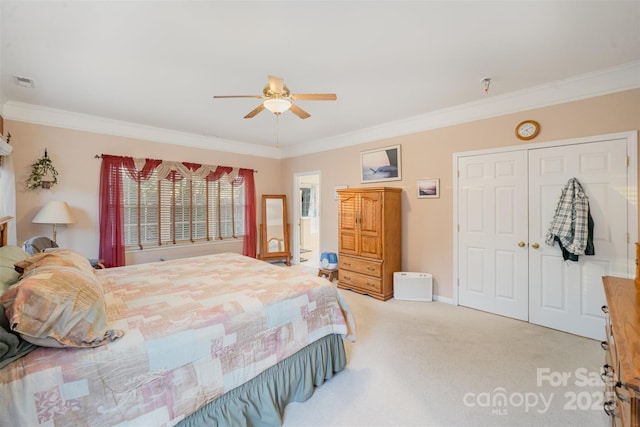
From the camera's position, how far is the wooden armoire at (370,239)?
383 centimetres

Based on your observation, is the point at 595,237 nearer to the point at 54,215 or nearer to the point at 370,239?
the point at 370,239

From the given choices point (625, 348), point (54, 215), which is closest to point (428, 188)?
point (625, 348)

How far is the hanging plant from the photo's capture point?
11.2ft

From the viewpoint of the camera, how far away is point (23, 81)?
271 centimetres

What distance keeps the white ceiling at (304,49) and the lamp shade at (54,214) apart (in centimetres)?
123

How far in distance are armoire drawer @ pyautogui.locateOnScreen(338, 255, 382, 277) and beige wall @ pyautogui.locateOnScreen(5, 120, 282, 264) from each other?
276 centimetres

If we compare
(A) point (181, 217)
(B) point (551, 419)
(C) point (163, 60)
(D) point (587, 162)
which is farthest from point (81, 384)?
(D) point (587, 162)

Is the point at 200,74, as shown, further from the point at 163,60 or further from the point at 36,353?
the point at 36,353

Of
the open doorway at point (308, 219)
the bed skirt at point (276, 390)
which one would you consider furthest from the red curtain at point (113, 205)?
the open doorway at point (308, 219)

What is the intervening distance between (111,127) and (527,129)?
217 inches

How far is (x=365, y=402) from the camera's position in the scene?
6.16 ft

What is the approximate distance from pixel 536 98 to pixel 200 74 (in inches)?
140

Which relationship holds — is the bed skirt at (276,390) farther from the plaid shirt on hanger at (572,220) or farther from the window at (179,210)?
the window at (179,210)

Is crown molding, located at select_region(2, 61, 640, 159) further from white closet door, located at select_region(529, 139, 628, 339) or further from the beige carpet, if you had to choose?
the beige carpet
